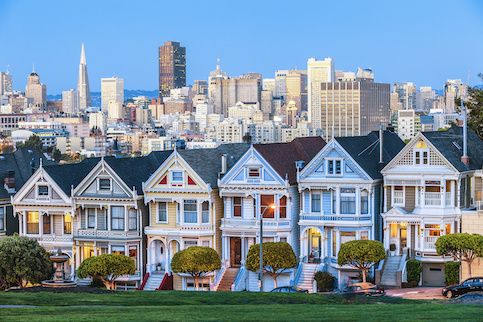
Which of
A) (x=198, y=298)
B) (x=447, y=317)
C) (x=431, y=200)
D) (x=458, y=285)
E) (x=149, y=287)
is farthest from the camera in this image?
(x=149, y=287)

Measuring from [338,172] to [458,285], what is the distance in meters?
8.54

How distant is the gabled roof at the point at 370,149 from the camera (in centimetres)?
5288

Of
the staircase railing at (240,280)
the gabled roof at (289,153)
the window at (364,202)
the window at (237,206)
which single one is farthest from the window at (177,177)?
the window at (364,202)

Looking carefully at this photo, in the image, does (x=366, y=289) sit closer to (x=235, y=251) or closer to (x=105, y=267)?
(x=235, y=251)

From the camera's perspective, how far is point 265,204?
178ft

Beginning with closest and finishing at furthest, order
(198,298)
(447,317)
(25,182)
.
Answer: (447,317) → (198,298) → (25,182)

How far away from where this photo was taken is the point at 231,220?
179ft

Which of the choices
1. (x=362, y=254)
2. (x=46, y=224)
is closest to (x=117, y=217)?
(x=46, y=224)

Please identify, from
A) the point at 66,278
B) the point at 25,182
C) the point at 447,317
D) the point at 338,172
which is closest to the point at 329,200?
the point at 338,172

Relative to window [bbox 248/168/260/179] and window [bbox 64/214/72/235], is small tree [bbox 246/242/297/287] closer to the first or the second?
window [bbox 248/168/260/179]

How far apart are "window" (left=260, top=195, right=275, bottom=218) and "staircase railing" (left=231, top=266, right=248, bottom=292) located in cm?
257

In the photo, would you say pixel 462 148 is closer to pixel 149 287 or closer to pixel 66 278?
pixel 149 287

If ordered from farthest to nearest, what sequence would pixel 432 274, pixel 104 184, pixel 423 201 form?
1. pixel 104 184
2. pixel 423 201
3. pixel 432 274

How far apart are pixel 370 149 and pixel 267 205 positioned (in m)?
5.33
